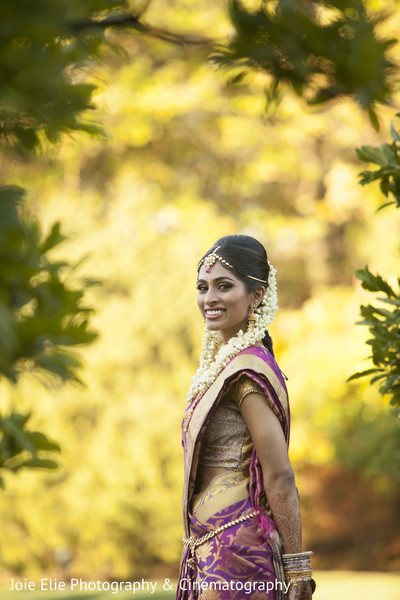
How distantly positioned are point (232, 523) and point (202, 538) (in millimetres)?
129

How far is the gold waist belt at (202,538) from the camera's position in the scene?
2.52 meters

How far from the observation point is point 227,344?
2.82 metres

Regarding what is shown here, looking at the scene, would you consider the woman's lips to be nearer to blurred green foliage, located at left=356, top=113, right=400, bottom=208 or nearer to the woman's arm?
the woman's arm

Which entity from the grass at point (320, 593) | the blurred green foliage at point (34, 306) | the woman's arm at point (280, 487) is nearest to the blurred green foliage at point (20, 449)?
the blurred green foliage at point (34, 306)

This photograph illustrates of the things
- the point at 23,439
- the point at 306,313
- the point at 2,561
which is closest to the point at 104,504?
the point at 2,561

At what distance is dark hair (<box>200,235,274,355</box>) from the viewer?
283cm

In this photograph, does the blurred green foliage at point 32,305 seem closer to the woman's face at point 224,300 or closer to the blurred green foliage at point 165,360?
the woman's face at point 224,300

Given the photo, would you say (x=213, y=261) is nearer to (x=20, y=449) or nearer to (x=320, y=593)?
(x=20, y=449)

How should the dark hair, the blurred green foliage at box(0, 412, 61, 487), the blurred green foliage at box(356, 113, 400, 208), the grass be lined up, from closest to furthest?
the blurred green foliage at box(0, 412, 61, 487) < the blurred green foliage at box(356, 113, 400, 208) < the dark hair < the grass

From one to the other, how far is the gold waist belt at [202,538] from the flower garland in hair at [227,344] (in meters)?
0.51

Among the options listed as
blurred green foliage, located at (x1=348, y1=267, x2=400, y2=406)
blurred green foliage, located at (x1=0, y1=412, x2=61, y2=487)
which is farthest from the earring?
blurred green foliage, located at (x1=0, y1=412, x2=61, y2=487)

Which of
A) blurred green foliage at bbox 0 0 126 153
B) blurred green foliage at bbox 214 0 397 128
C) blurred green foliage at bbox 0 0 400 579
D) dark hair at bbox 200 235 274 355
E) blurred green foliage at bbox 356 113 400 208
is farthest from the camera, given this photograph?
blurred green foliage at bbox 0 0 400 579

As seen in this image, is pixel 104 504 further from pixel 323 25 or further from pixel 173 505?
pixel 323 25

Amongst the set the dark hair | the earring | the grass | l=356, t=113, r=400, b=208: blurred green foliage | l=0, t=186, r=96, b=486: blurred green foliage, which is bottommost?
l=0, t=186, r=96, b=486: blurred green foliage
